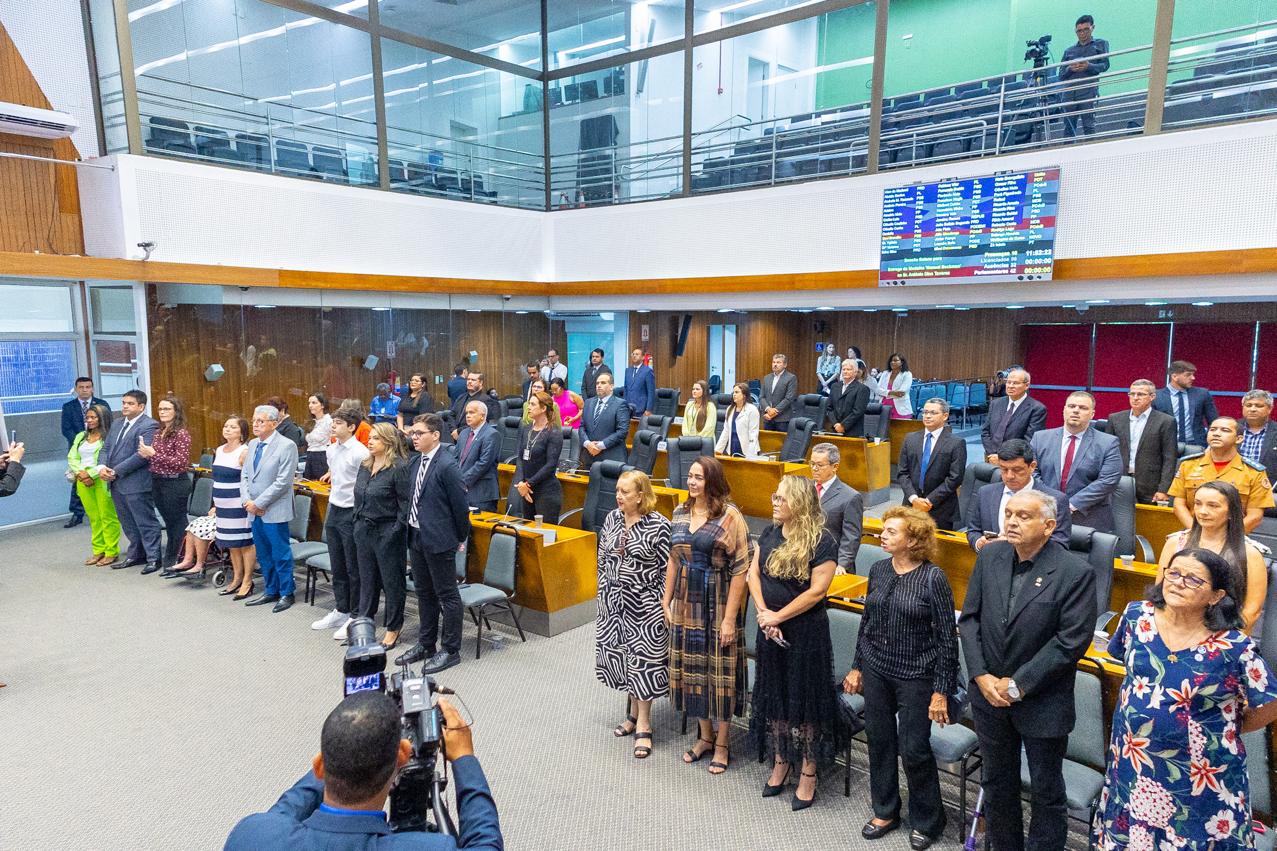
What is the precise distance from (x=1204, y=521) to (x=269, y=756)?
4.68 m

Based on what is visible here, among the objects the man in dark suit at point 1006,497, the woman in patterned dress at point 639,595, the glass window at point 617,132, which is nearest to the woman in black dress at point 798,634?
the woman in patterned dress at point 639,595

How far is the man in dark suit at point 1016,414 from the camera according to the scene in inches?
239

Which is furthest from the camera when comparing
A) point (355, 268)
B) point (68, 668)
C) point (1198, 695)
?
point (355, 268)

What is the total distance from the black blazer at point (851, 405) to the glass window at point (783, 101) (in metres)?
2.96

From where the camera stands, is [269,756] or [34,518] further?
[34,518]

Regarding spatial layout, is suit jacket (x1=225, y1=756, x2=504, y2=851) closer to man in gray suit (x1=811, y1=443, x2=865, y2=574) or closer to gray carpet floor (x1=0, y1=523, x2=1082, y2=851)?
gray carpet floor (x1=0, y1=523, x2=1082, y2=851)

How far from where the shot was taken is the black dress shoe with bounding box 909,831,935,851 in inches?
129

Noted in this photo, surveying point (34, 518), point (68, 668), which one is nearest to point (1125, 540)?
point (68, 668)

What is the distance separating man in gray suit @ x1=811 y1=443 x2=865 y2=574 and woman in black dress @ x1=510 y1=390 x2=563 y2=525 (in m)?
2.48

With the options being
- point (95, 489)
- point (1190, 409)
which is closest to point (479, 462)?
point (95, 489)

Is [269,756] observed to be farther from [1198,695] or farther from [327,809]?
[1198,695]

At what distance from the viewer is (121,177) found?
834 cm

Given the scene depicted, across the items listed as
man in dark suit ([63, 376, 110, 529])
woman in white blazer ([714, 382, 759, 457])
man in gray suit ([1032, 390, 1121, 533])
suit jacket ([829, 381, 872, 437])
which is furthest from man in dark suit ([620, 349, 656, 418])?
man in dark suit ([63, 376, 110, 529])

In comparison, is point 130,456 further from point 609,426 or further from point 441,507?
point 609,426
